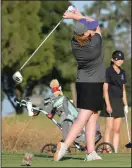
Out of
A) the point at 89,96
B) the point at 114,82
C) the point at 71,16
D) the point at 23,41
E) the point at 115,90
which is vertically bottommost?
the point at 89,96

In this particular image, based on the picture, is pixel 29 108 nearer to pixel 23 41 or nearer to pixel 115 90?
pixel 115 90

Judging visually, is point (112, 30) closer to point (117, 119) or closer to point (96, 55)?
point (117, 119)

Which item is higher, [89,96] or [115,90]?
[115,90]

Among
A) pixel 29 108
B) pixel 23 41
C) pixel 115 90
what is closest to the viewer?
pixel 29 108

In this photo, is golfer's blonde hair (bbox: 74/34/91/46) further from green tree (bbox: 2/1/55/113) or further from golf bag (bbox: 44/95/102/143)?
green tree (bbox: 2/1/55/113)

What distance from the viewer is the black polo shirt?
11930mm

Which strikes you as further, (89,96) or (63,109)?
(63,109)

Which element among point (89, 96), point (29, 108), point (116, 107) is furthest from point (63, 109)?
point (89, 96)

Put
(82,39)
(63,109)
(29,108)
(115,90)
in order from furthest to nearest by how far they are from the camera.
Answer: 1. (115,90)
2. (63,109)
3. (29,108)
4. (82,39)

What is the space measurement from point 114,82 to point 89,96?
366cm

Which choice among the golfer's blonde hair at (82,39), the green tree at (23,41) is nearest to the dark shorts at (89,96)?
the golfer's blonde hair at (82,39)

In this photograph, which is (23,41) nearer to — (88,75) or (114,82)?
(114,82)

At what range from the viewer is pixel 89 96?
8.34m

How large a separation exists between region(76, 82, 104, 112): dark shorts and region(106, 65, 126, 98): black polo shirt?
11.6 ft
